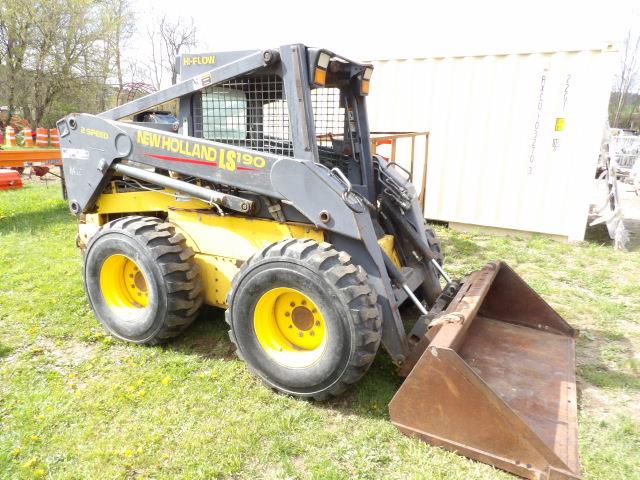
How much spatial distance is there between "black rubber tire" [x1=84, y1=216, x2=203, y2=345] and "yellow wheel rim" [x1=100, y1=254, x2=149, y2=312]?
8 centimetres

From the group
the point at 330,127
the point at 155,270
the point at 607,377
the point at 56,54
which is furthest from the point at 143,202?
the point at 56,54

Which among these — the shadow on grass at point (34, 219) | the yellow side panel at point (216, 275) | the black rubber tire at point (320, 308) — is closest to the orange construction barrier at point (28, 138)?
the shadow on grass at point (34, 219)

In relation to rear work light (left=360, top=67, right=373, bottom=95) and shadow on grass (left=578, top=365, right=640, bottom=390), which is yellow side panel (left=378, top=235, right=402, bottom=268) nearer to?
rear work light (left=360, top=67, right=373, bottom=95)

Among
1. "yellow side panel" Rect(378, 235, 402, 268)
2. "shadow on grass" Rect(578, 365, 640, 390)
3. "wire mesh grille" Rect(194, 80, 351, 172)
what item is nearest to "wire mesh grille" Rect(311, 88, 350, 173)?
"wire mesh grille" Rect(194, 80, 351, 172)

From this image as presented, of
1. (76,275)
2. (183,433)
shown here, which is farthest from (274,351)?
(76,275)

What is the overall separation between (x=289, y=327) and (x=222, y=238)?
884 mm

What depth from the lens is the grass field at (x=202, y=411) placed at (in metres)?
2.64

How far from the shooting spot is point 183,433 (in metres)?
2.89

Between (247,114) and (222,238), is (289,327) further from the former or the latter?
(247,114)

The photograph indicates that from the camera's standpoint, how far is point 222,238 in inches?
146

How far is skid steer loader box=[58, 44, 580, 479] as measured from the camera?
2.72 meters

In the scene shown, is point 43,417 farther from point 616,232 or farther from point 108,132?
point 616,232

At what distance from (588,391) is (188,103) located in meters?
3.50

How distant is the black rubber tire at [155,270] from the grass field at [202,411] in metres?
0.20
